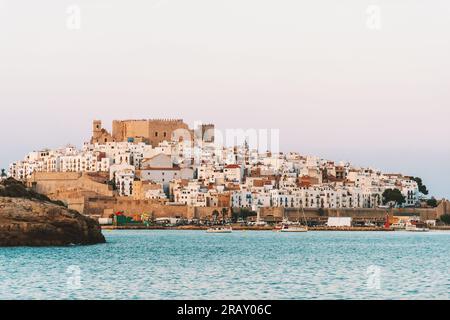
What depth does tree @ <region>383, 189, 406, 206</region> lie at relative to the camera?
80562 mm

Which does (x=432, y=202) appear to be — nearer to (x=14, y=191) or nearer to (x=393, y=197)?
(x=393, y=197)

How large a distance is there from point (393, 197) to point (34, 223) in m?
49.4

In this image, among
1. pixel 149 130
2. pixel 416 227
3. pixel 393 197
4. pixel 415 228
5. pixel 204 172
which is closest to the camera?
pixel 415 228

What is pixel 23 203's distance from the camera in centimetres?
3469

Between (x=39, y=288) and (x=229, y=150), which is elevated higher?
(x=229, y=150)

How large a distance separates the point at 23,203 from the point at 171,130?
5803 cm

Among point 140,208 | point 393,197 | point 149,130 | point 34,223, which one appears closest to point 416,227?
point 393,197

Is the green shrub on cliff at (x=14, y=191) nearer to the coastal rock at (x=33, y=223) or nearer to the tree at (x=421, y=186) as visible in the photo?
the coastal rock at (x=33, y=223)

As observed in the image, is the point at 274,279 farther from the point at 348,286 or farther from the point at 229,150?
the point at 229,150

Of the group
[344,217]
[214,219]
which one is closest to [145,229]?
[214,219]

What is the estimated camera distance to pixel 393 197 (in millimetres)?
80562

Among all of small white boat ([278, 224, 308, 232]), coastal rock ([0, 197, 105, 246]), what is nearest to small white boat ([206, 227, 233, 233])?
small white boat ([278, 224, 308, 232])

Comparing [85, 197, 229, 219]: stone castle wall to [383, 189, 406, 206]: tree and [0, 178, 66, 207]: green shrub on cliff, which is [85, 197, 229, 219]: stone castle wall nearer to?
[383, 189, 406, 206]: tree
